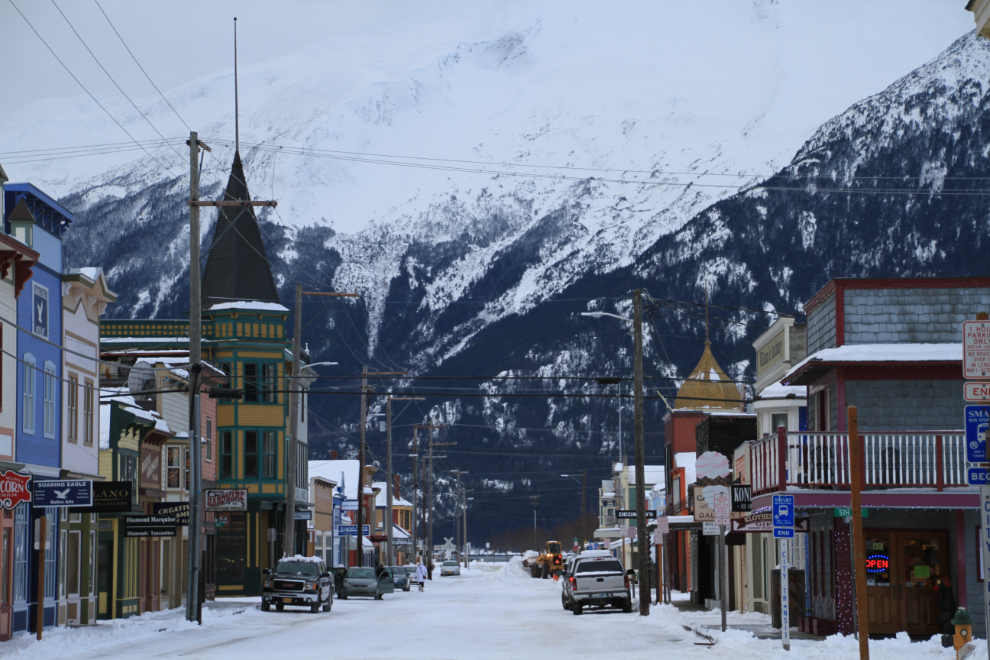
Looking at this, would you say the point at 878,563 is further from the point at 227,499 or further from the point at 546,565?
the point at 546,565

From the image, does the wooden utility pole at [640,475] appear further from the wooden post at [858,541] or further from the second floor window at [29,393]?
the wooden post at [858,541]

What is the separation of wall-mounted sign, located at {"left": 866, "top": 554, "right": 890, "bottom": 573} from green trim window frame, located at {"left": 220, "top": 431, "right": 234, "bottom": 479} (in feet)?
140

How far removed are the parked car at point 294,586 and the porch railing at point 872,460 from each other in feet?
77.6

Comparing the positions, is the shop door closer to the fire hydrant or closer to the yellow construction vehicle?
the fire hydrant

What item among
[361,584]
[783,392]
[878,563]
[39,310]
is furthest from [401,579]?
[878,563]

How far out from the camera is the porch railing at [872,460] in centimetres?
2855

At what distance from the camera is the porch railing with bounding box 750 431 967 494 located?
28547 millimetres

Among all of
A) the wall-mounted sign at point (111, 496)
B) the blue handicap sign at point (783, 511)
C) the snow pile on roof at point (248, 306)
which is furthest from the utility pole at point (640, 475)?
the snow pile on roof at point (248, 306)

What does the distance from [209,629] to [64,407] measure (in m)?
7.10

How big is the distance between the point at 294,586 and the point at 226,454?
64.4 feet

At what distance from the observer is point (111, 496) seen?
1371 inches

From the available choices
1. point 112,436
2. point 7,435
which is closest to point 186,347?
point 112,436

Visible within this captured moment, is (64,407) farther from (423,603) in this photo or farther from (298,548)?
(298,548)

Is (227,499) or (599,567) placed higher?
(227,499)
